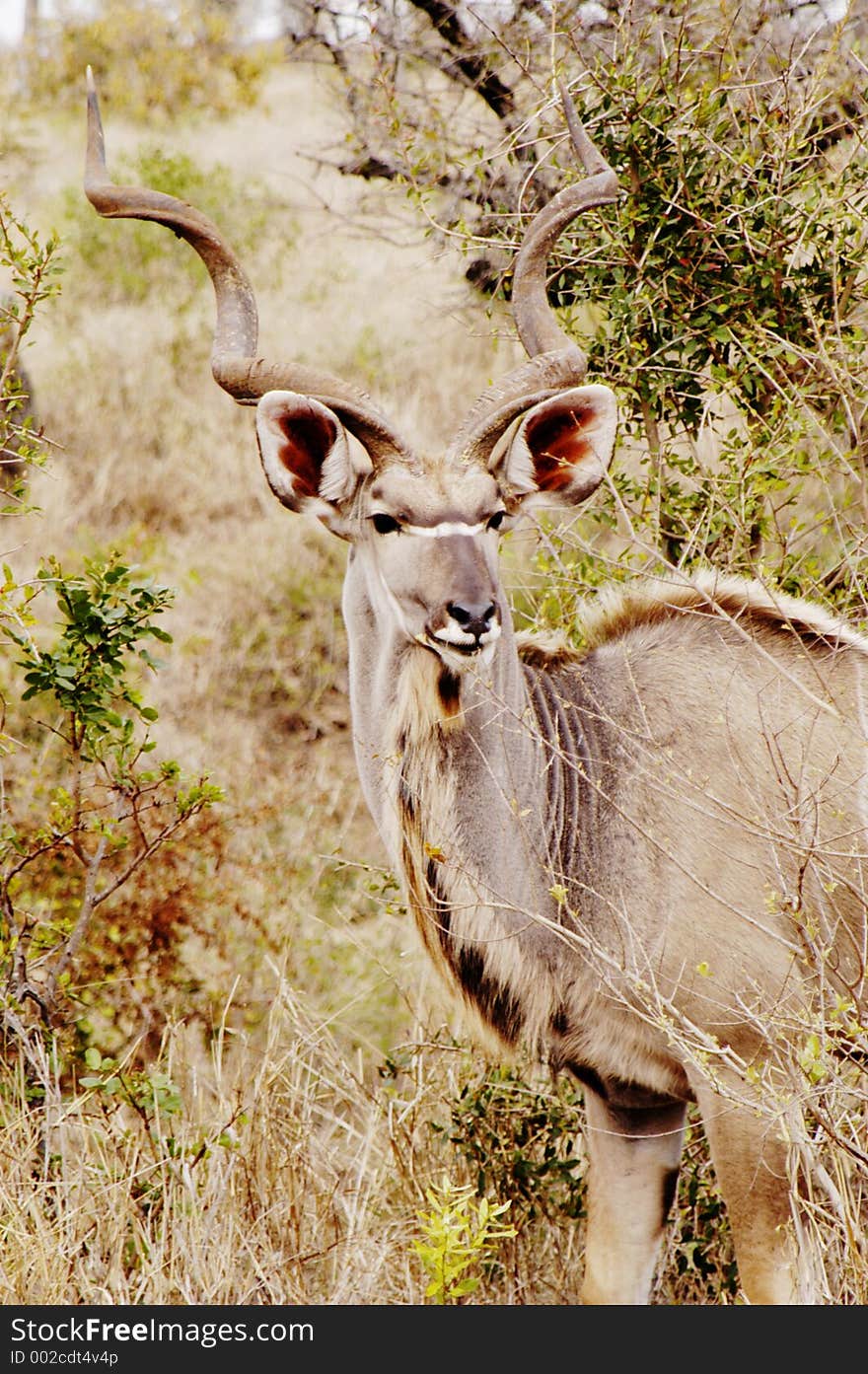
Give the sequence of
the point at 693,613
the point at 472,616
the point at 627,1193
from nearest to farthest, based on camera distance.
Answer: the point at 472,616 < the point at 693,613 < the point at 627,1193

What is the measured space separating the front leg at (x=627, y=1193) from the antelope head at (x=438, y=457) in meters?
1.41

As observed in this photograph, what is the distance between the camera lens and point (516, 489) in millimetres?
3766

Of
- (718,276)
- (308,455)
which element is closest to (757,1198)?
(308,455)

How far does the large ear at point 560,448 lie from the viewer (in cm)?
370

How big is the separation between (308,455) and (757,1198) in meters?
1.99

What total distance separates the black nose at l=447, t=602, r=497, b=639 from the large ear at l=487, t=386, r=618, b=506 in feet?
1.83

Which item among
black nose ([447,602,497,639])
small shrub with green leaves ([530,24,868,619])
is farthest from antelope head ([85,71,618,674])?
small shrub with green leaves ([530,24,868,619])

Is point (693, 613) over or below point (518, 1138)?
over

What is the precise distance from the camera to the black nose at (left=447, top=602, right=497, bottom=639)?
3273 mm

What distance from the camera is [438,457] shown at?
3.69 metres

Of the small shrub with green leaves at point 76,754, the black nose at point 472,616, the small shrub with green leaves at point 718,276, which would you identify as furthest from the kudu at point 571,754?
the small shrub with green leaves at point 76,754

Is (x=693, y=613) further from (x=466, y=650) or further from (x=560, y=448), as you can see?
(x=466, y=650)

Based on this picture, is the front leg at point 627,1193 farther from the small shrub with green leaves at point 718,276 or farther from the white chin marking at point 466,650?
the small shrub with green leaves at point 718,276

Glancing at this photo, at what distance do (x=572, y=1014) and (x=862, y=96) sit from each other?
3044mm
